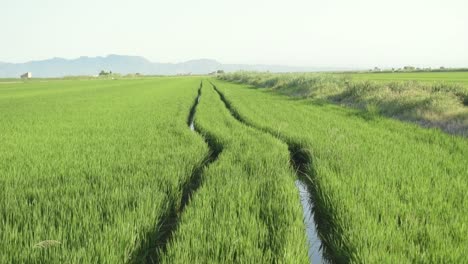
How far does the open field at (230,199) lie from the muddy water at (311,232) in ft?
0.19

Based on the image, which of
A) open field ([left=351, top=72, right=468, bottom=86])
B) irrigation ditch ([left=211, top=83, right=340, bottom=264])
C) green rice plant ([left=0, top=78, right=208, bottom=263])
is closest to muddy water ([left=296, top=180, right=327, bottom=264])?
irrigation ditch ([left=211, top=83, right=340, bottom=264])

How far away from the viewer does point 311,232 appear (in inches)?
131

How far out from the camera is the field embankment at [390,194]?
2.47 metres

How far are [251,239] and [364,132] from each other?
5.18 metres

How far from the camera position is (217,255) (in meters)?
2.36

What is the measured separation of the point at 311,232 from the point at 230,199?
82 cm

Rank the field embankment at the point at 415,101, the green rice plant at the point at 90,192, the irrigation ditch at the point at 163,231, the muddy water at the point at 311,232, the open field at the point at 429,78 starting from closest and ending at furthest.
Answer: the green rice plant at the point at 90,192
the irrigation ditch at the point at 163,231
the muddy water at the point at 311,232
the field embankment at the point at 415,101
the open field at the point at 429,78

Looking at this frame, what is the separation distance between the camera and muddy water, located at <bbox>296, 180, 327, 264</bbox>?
2871 mm

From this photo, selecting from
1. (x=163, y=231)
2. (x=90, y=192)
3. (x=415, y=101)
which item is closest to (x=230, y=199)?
(x=163, y=231)

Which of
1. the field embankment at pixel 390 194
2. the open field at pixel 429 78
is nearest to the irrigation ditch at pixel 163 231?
the field embankment at pixel 390 194

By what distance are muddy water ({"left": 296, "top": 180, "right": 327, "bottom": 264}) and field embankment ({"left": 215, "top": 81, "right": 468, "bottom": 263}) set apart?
0.27 feet

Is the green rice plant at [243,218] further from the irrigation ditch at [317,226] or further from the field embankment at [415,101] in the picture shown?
the field embankment at [415,101]

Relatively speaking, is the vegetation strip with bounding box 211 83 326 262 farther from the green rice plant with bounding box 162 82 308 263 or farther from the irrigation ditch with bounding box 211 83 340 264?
the green rice plant with bounding box 162 82 308 263

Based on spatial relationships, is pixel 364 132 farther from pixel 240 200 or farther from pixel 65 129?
pixel 65 129
